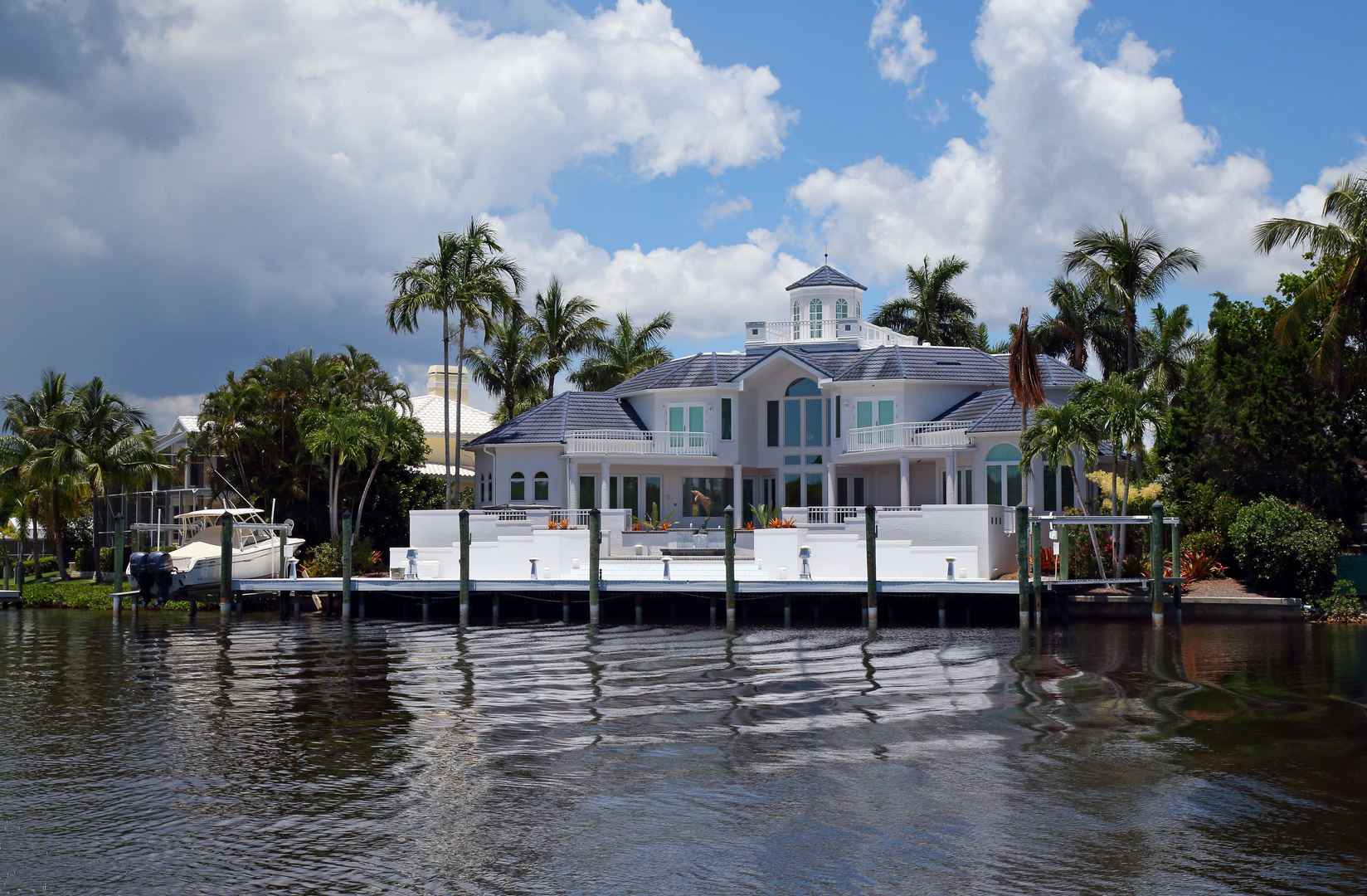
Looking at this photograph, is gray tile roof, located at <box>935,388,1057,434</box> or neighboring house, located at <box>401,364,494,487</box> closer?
gray tile roof, located at <box>935,388,1057,434</box>

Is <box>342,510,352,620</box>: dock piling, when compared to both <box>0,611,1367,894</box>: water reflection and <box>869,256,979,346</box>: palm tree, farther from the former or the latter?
<box>869,256,979,346</box>: palm tree

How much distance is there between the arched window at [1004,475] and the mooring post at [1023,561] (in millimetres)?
10477

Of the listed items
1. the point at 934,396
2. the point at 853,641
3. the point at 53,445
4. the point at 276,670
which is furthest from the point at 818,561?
the point at 53,445

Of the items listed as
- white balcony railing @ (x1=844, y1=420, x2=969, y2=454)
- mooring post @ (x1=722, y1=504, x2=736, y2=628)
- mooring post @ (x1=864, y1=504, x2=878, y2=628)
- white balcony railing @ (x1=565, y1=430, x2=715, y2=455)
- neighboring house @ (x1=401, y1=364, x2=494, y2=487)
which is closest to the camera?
mooring post @ (x1=864, y1=504, x2=878, y2=628)

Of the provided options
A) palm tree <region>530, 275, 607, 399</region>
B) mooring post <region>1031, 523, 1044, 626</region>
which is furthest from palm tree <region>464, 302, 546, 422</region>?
mooring post <region>1031, 523, 1044, 626</region>

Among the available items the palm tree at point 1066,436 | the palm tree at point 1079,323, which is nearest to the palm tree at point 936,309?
the palm tree at point 1079,323

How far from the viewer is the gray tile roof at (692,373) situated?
4847 cm

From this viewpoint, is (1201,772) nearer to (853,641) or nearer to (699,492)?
(853,641)

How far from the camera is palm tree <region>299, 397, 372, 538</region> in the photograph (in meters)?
43.3

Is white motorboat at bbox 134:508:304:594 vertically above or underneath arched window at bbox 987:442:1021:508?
underneath

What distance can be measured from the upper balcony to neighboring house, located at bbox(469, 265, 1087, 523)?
174mm

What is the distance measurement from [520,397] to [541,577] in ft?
70.3

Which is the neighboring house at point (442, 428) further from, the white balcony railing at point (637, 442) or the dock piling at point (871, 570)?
the dock piling at point (871, 570)

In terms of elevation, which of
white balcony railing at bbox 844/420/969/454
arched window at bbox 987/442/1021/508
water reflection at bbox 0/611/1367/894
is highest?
white balcony railing at bbox 844/420/969/454
